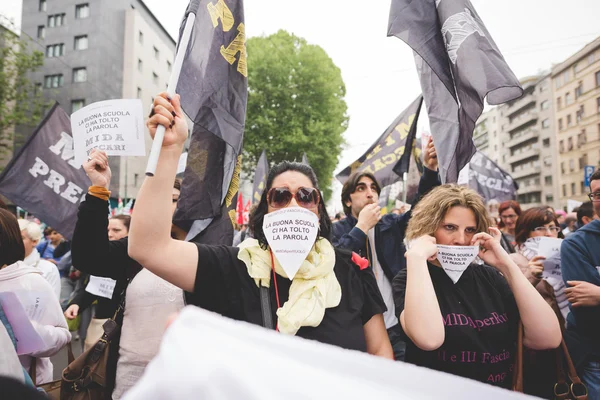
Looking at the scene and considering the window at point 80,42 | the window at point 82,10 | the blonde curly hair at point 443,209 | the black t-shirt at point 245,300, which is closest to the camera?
the black t-shirt at point 245,300

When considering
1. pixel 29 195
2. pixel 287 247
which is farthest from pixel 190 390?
pixel 29 195

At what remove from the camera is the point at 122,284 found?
240 centimetres

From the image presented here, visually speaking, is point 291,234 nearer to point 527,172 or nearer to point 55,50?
point 55,50

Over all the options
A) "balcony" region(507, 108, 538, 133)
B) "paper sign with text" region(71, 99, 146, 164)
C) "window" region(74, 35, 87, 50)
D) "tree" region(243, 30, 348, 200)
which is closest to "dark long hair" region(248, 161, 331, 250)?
"paper sign with text" region(71, 99, 146, 164)

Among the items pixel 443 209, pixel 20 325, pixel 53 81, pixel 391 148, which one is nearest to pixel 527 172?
pixel 53 81

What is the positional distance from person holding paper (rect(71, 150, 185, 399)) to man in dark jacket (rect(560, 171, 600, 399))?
2.34m

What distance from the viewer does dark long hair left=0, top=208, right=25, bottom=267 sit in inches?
84.3

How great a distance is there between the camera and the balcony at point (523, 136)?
2374 inches

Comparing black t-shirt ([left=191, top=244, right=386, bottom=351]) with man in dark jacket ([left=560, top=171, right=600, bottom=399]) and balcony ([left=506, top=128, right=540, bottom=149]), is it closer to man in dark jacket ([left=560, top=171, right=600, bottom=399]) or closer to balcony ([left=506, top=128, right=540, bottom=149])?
man in dark jacket ([left=560, top=171, right=600, bottom=399])

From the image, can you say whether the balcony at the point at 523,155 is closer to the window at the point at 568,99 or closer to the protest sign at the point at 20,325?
the window at the point at 568,99

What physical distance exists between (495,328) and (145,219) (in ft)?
5.71

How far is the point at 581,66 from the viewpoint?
42.2m

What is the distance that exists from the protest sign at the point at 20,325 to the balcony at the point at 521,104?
6623cm

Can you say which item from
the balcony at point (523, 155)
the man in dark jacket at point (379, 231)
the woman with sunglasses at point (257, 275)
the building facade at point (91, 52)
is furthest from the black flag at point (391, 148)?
the balcony at point (523, 155)
